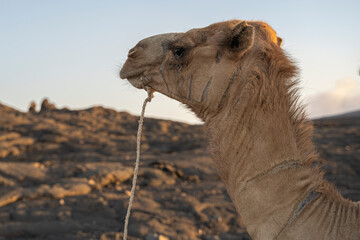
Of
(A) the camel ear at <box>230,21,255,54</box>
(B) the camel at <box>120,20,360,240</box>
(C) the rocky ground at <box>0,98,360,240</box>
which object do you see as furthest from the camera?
(C) the rocky ground at <box>0,98,360,240</box>

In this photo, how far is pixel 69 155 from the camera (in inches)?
402

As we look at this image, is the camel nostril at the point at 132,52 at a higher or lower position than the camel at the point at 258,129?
higher

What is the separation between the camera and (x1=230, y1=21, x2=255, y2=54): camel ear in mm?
2295

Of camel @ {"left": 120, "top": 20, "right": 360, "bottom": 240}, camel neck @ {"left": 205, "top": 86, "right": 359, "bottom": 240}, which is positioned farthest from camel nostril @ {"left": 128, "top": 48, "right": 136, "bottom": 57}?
camel neck @ {"left": 205, "top": 86, "right": 359, "bottom": 240}

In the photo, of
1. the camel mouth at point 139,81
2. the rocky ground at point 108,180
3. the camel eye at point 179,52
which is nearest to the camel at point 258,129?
the camel eye at point 179,52

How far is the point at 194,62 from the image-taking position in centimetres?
251

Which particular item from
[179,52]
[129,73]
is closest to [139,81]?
[129,73]

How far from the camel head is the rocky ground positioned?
56 cm

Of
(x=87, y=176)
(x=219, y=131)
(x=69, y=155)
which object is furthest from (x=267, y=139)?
A: (x=69, y=155)

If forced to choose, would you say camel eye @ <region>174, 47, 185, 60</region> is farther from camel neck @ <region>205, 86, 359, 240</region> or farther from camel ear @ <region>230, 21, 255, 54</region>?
camel neck @ <region>205, 86, 359, 240</region>

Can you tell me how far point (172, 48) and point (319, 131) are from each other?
13.1m

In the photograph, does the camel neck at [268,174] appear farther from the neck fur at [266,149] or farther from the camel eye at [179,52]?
the camel eye at [179,52]

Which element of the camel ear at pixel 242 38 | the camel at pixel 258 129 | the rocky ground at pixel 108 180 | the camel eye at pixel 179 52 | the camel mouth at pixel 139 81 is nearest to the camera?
the camel at pixel 258 129

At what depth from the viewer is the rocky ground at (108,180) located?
632cm
